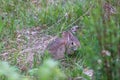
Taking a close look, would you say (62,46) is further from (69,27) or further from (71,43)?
(69,27)

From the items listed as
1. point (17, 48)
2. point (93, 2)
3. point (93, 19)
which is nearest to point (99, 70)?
point (93, 19)

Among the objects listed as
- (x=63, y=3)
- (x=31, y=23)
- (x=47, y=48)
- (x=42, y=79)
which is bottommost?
(x=42, y=79)

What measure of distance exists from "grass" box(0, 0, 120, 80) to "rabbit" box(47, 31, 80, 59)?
0.06 metres

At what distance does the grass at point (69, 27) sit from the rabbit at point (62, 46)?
6cm

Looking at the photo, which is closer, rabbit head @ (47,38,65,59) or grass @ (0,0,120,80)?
grass @ (0,0,120,80)

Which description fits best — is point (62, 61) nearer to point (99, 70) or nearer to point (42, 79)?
point (99, 70)

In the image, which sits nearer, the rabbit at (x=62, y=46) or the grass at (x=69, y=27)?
the grass at (x=69, y=27)

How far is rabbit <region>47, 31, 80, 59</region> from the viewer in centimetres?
285

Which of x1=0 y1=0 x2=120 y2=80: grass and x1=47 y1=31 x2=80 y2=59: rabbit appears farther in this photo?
x1=47 y1=31 x2=80 y2=59: rabbit

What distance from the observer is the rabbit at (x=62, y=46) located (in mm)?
2848

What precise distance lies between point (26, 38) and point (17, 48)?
20cm

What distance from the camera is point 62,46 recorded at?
9.49 ft

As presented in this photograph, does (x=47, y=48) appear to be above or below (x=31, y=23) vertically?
below

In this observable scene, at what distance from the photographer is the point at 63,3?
3.77m
